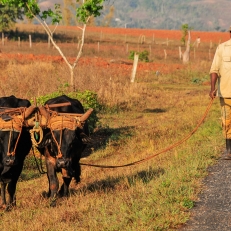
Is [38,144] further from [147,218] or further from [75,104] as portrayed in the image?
[147,218]

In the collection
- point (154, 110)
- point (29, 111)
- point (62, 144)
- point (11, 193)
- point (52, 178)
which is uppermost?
point (29, 111)

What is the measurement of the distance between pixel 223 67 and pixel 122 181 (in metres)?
2.44

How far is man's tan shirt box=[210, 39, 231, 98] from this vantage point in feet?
29.5

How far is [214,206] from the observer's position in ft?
21.3

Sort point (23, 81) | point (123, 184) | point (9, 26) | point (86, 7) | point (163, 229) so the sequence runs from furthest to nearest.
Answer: point (9, 26)
point (23, 81)
point (86, 7)
point (123, 184)
point (163, 229)

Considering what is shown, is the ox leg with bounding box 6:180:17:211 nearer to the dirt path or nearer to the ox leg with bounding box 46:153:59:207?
the ox leg with bounding box 46:153:59:207

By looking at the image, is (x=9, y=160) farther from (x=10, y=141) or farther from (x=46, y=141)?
(x=46, y=141)

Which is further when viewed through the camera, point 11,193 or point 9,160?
point 11,193

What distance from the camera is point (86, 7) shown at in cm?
1683

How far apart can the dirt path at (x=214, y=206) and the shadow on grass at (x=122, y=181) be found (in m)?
1.04

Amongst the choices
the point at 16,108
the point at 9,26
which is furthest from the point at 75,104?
the point at 9,26

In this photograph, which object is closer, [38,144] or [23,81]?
[38,144]

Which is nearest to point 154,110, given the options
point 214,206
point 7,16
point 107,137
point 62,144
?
point 107,137

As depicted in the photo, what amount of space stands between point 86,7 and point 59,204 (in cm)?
995
